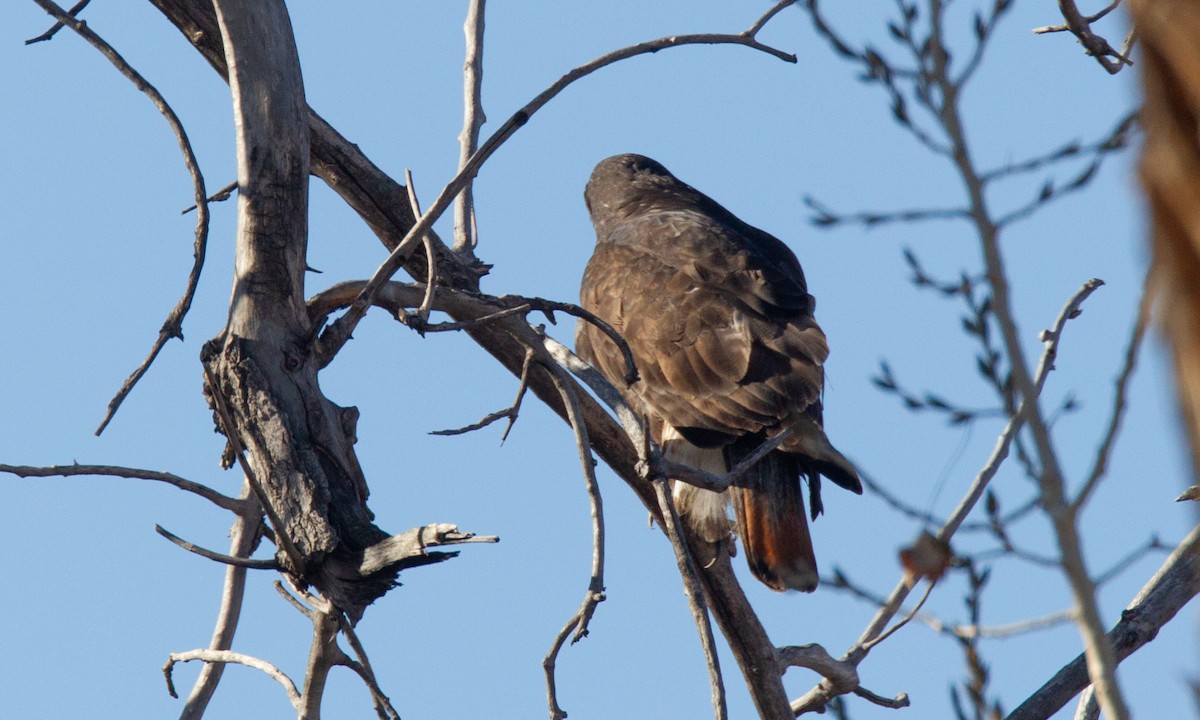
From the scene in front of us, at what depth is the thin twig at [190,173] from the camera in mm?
3234

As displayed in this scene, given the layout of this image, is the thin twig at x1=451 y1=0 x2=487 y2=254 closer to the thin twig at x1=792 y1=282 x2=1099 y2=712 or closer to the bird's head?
the thin twig at x1=792 y1=282 x2=1099 y2=712

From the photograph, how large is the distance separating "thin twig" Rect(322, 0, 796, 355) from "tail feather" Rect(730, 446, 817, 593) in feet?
5.32

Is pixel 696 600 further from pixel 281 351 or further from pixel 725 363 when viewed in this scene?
pixel 725 363

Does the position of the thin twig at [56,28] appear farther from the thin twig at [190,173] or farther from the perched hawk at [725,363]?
the perched hawk at [725,363]

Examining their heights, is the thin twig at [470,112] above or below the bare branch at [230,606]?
above

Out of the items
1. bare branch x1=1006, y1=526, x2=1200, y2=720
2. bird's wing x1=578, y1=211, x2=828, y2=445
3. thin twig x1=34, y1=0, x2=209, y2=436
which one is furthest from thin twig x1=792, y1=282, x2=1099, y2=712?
thin twig x1=34, y1=0, x2=209, y2=436

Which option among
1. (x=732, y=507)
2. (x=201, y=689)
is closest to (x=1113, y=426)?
(x=201, y=689)

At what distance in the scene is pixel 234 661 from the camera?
3.12 metres

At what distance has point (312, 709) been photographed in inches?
119

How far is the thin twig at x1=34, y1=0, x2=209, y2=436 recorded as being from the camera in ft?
10.6

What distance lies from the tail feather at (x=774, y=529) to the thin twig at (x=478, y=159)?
1.62 metres

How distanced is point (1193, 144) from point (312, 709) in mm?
2337

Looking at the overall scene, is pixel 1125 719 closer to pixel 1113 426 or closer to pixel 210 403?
pixel 1113 426

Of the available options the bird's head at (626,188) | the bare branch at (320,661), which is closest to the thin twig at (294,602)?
the bare branch at (320,661)
